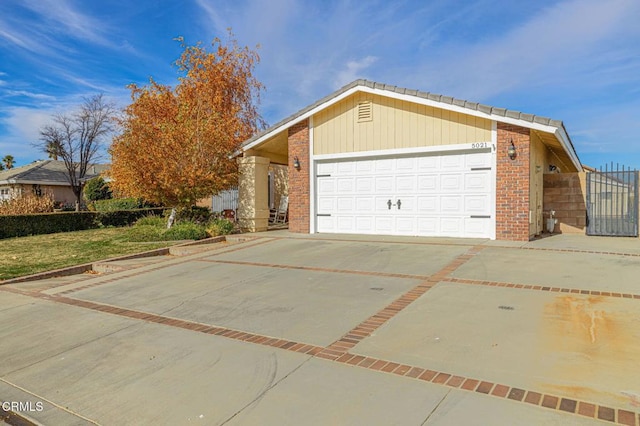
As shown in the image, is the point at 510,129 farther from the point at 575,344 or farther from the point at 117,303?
the point at 117,303

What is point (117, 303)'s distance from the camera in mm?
5926

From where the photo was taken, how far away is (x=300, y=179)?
12914 mm

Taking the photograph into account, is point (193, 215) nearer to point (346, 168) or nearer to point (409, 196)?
point (346, 168)

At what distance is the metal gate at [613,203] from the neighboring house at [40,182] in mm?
28017

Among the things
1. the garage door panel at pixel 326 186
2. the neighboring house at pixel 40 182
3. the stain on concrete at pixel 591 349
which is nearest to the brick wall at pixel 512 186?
the garage door panel at pixel 326 186

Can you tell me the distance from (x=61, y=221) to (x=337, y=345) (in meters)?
16.5

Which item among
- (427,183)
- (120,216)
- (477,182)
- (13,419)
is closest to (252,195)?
(427,183)

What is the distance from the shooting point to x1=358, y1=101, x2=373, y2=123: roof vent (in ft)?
38.7

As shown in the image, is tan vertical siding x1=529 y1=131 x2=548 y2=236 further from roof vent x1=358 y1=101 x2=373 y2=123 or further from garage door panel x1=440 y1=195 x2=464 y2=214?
roof vent x1=358 y1=101 x2=373 y2=123

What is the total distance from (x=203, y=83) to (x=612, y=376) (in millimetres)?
19259

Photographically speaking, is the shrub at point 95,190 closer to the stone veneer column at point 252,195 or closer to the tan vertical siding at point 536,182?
the stone veneer column at point 252,195

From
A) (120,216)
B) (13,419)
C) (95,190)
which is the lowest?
(13,419)

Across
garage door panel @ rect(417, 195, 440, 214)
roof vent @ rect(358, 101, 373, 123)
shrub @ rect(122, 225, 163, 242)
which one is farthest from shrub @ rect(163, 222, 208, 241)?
garage door panel @ rect(417, 195, 440, 214)

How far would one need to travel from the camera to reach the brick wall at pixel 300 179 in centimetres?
1281
